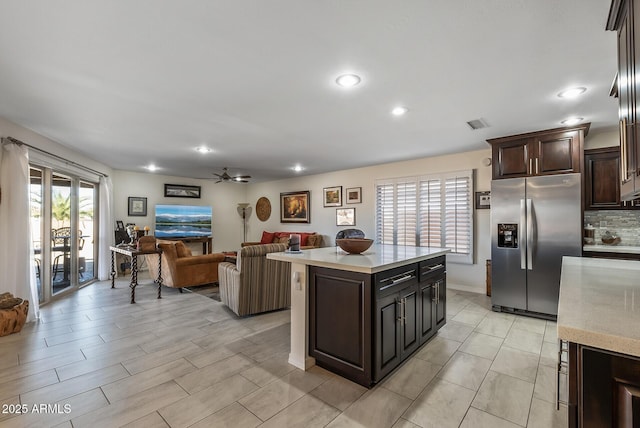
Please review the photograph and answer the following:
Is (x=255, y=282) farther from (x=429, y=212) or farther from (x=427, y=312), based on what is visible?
(x=429, y=212)

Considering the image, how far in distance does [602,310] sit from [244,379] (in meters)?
2.31

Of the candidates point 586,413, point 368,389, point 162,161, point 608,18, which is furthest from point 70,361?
point 608,18

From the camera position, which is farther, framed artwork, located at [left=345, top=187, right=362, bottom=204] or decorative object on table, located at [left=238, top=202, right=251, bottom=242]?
decorative object on table, located at [left=238, top=202, right=251, bottom=242]

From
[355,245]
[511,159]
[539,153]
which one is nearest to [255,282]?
[355,245]

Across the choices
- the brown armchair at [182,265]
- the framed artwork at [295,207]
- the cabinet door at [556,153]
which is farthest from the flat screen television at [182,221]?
the cabinet door at [556,153]

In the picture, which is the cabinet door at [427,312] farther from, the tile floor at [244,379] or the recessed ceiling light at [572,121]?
the recessed ceiling light at [572,121]

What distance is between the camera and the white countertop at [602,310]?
0.87 metres

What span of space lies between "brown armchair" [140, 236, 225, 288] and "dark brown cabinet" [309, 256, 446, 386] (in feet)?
10.9

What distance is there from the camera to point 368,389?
2193 millimetres

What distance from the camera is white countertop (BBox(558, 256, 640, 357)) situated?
0.87 meters

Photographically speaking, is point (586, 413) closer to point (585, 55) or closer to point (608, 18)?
point (608, 18)

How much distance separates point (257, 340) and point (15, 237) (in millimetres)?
3155

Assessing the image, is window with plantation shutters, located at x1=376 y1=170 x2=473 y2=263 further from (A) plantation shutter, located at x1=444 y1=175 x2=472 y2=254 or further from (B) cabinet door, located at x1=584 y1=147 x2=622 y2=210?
(B) cabinet door, located at x1=584 y1=147 x2=622 y2=210

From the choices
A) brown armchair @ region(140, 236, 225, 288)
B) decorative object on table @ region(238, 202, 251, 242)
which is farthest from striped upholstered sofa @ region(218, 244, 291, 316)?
decorative object on table @ region(238, 202, 251, 242)
